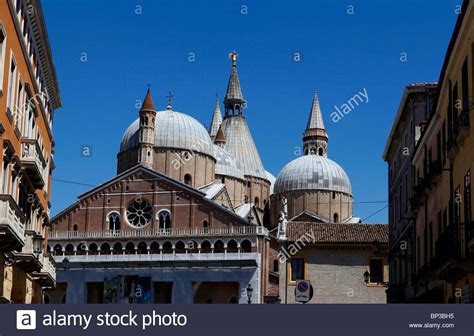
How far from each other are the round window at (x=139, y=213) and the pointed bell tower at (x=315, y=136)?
3347 cm

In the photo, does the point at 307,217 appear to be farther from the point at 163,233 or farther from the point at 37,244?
the point at 37,244

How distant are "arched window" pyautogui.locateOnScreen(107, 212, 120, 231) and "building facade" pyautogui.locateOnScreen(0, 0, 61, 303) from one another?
3686 cm

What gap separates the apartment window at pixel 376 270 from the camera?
60625mm

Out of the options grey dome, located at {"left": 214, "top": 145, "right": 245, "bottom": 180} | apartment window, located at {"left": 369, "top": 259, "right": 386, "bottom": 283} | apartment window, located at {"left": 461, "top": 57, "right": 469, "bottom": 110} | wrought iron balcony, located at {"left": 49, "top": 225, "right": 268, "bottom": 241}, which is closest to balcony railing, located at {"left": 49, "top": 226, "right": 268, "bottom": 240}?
wrought iron balcony, located at {"left": 49, "top": 225, "right": 268, "bottom": 241}

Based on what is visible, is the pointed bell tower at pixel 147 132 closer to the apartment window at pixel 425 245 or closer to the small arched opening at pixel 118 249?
the small arched opening at pixel 118 249

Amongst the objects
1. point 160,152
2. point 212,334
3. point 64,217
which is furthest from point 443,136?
point 160,152

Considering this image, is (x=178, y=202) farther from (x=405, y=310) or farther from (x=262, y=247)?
(x=405, y=310)

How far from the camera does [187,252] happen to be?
65.8m

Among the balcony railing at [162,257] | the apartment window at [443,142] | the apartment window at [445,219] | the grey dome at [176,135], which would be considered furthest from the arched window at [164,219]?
the apartment window at [445,219]

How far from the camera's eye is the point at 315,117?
101 metres

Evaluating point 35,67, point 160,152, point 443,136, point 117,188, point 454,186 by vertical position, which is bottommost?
point 454,186

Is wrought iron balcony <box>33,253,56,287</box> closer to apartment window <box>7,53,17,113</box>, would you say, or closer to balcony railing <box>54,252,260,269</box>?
apartment window <box>7,53,17,113</box>

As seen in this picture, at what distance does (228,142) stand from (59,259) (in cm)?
3372

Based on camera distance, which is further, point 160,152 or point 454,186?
point 160,152
